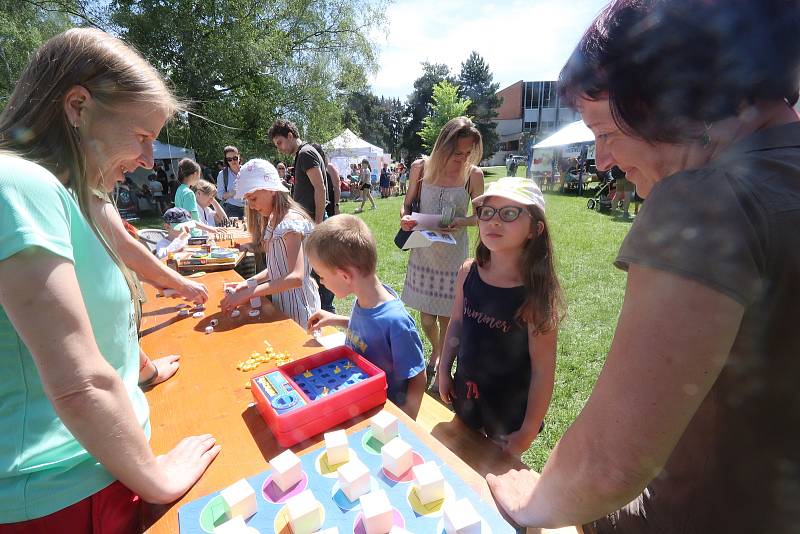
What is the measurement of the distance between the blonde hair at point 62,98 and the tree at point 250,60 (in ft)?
40.9

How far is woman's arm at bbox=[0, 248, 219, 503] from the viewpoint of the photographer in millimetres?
702

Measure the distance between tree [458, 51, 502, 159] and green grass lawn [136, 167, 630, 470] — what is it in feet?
130

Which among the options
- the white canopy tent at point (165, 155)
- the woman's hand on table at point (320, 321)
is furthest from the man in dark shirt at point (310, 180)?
the white canopy tent at point (165, 155)

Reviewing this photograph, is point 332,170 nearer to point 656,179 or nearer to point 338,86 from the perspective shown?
point 656,179

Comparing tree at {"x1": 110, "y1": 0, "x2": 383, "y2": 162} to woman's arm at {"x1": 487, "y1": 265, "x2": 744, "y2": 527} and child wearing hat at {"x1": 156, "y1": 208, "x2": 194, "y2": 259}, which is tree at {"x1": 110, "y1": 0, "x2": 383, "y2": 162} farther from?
woman's arm at {"x1": 487, "y1": 265, "x2": 744, "y2": 527}

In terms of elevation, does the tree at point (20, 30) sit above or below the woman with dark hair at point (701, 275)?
above

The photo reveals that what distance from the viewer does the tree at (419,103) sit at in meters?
47.4

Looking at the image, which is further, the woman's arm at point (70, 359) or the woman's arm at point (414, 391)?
the woman's arm at point (414, 391)

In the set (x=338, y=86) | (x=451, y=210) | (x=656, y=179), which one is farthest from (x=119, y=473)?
(x=338, y=86)

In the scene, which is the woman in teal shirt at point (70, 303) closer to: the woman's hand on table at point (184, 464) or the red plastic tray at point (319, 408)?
the woman's hand on table at point (184, 464)

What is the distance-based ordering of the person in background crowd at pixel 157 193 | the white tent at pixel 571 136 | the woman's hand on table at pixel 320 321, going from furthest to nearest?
the person in background crowd at pixel 157 193, the white tent at pixel 571 136, the woman's hand on table at pixel 320 321

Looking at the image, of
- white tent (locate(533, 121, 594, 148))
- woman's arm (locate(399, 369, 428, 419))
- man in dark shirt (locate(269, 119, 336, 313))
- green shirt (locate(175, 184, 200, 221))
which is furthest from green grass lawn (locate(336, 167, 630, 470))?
white tent (locate(533, 121, 594, 148))

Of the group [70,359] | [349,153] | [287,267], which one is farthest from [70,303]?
[349,153]

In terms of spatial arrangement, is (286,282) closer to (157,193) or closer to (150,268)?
(150,268)
